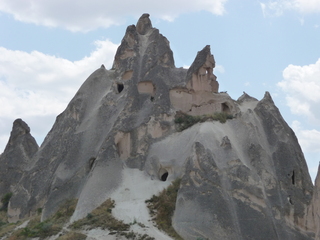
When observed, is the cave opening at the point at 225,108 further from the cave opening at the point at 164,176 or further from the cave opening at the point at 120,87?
the cave opening at the point at 120,87

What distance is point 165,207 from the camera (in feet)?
92.0

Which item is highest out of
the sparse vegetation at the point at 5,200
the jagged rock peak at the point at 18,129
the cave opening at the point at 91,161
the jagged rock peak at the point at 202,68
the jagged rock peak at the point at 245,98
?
the jagged rock peak at the point at 202,68

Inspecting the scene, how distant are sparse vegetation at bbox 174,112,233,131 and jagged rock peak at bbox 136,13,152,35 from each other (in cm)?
891

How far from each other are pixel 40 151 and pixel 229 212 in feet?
50.2

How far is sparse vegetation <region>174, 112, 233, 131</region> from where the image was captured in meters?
32.7

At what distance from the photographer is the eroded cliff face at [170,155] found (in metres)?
27.4

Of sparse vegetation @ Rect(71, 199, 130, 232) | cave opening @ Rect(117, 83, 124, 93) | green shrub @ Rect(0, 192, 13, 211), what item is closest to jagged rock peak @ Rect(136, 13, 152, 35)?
cave opening @ Rect(117, 83, 124, 93)

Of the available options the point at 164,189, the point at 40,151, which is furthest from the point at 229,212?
the point at 40,151

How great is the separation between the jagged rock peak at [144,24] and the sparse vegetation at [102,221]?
15.6 metres

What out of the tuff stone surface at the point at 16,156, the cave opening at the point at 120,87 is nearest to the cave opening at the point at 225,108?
the cave opening at the point at 120,87

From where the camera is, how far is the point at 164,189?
29219 millimetres

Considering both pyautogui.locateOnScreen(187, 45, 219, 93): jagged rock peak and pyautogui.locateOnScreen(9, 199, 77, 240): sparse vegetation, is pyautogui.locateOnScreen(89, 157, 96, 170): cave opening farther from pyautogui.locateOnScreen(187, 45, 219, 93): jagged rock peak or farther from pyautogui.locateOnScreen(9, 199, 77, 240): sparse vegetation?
pyautogui.locateOnScreen(187, 45, 219, 93): jagged rock peak

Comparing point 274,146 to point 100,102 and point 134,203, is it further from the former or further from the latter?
point 100,102

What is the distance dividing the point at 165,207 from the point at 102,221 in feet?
10.5
